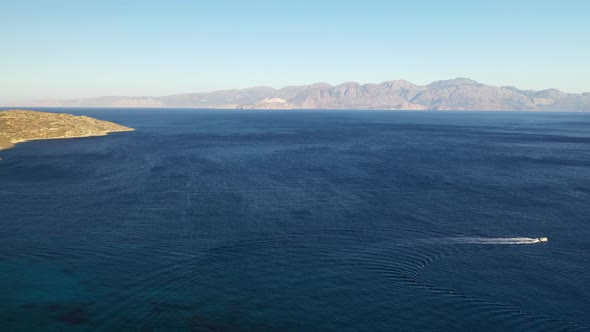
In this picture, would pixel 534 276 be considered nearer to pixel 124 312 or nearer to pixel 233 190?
pixel 124 312

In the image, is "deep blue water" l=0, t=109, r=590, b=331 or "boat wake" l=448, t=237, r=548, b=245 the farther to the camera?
"boat wake" l=448, t=237, r=548, b=245

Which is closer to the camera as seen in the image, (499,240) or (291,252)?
(291,252)

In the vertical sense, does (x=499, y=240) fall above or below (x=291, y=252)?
above

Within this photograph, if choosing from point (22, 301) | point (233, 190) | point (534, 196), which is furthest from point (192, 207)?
point (534, 196)

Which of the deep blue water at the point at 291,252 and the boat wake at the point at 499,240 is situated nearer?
the deep blue water at the point at 291,252
